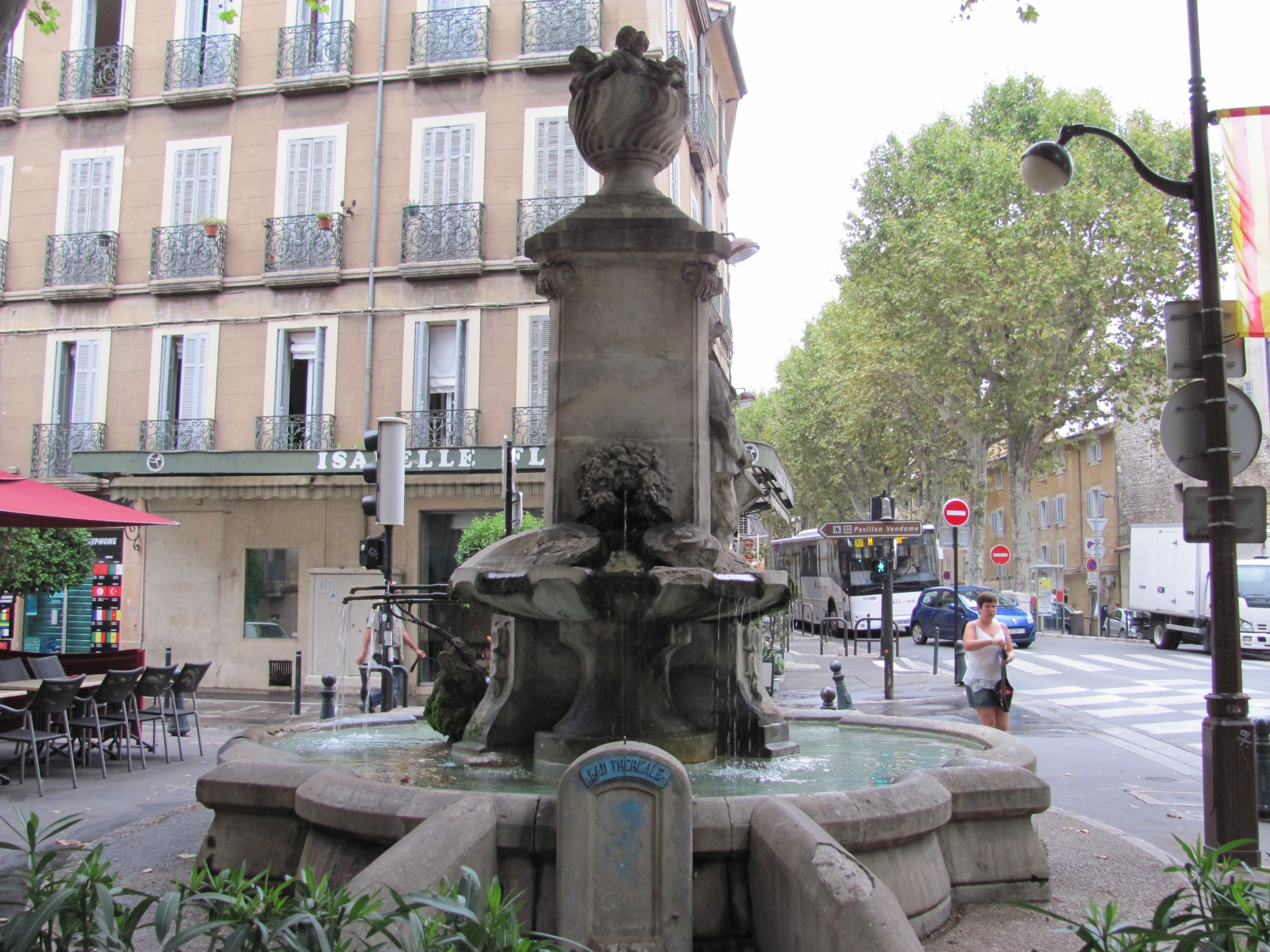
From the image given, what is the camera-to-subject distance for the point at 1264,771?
7.88 meters

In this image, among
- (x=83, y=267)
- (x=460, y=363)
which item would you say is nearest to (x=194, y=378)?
(x=83, y=267)

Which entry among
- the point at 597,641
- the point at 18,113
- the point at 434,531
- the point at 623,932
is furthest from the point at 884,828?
the point at 18,113

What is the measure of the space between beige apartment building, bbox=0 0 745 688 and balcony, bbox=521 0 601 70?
0.05 metres

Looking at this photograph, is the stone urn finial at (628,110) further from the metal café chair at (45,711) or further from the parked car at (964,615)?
the parked car at (964,615)

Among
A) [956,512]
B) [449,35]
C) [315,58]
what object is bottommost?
[956,512]

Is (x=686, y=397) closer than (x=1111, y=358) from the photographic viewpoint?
→ Yes

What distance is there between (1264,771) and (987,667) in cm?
230

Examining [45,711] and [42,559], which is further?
[42,559]

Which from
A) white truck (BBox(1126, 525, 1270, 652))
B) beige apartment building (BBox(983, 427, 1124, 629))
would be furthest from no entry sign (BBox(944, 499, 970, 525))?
beige apartment building (BBox(983, 427, 1124, 629))

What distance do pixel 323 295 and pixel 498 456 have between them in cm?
546

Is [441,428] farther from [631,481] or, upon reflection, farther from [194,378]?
[631,481]

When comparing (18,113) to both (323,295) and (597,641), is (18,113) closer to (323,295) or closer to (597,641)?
(323,295)

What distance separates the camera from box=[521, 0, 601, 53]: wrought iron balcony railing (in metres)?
21.5

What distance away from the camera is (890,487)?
164ft
